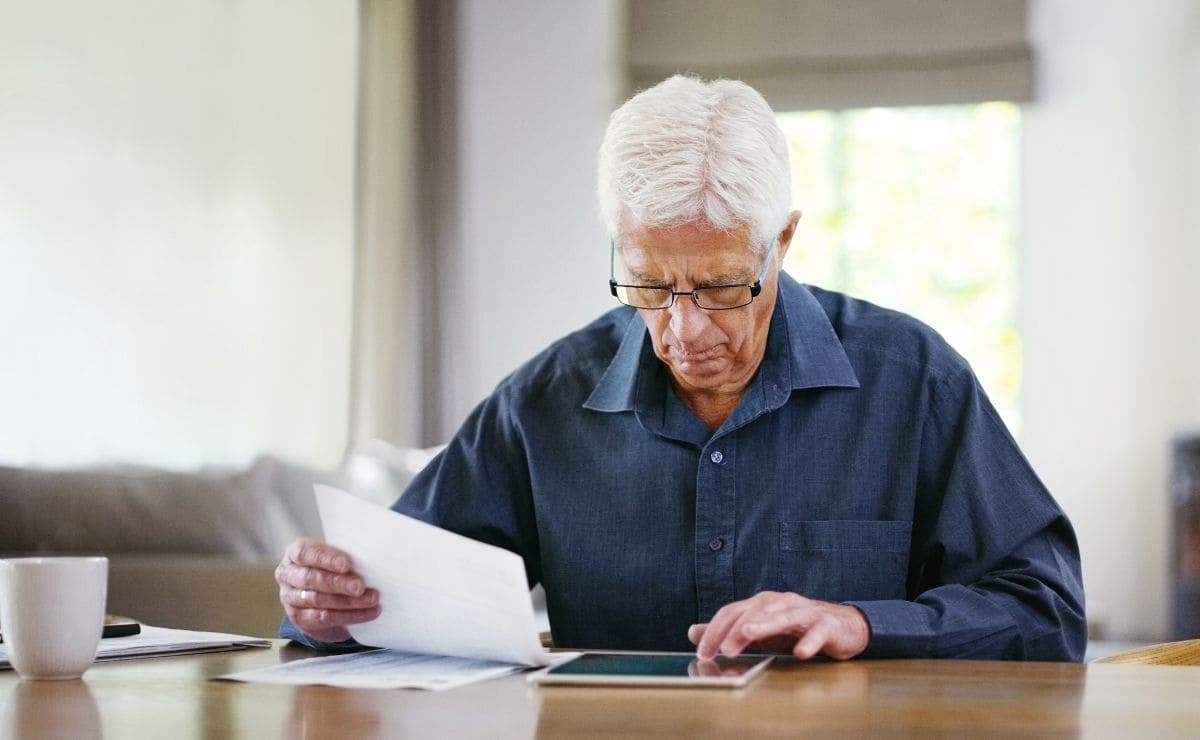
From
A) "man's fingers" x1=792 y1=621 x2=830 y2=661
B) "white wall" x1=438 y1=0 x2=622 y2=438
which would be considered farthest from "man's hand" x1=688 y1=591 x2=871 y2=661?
"white wall" x1=438 y1=0 x2=622 y2=438

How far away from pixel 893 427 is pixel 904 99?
3672 mm

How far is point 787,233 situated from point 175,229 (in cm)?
298

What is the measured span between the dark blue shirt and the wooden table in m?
0.34

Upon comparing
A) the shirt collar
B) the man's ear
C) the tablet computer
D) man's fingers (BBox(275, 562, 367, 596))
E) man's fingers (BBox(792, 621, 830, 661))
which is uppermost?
the man's ear

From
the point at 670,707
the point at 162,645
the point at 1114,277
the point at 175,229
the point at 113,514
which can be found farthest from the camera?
the point at 1114,277

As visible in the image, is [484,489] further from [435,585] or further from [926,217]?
[926,217]

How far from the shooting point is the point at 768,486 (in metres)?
1.48

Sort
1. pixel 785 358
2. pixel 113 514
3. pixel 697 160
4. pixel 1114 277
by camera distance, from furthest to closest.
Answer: pixel 1114 277 < pixel 113 514 < pixel 785 358 < pixel 697 160

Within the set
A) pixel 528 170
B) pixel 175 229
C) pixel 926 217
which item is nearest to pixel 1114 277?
pixel 926 217

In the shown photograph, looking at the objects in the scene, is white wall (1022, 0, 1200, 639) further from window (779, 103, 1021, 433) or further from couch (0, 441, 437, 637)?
couch (0, 441, 437, 637)

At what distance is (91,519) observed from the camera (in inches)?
147

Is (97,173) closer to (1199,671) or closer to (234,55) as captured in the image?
(234,55)

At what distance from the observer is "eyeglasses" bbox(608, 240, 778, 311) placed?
1466 mm

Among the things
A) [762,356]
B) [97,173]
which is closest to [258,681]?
[762,356]
